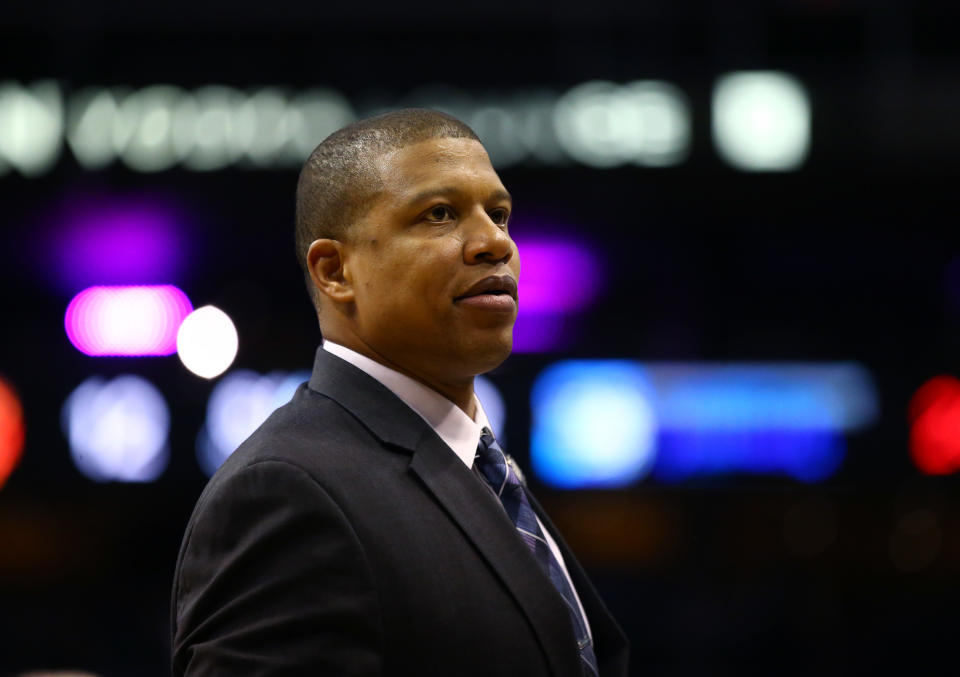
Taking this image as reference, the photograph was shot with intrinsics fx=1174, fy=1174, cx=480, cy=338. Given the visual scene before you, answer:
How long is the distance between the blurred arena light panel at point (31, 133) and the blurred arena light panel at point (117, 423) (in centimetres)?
155

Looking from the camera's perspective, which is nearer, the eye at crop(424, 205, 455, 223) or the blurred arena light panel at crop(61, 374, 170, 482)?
the eye at crop(424, 205, 455, 223)

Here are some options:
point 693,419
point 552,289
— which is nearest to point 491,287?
point 693,419

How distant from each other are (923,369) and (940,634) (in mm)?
1772

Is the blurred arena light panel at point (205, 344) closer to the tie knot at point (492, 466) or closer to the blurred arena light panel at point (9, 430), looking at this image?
the blurred arena light panel at point (9, 430)

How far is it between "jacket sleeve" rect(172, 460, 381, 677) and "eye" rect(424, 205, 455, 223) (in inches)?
19.2

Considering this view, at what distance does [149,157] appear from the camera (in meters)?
8.09

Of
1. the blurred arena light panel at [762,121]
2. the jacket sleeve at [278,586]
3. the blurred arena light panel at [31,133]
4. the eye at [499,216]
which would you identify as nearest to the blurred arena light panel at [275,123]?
the blurred arena light panel at [31,133]

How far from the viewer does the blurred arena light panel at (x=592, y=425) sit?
7590mm

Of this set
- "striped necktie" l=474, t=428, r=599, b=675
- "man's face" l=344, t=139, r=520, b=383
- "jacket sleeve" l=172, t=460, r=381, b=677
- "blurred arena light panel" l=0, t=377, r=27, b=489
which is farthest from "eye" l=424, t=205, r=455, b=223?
"blurred arena light panel" l=0, t=377, r=27, b=489

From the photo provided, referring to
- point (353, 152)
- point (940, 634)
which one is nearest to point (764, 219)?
point (940, 634)

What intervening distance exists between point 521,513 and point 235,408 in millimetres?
6045

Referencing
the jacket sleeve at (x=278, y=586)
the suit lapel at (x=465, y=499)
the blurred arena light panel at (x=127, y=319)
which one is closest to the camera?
the jacket sleeve at (x=278, y=586)

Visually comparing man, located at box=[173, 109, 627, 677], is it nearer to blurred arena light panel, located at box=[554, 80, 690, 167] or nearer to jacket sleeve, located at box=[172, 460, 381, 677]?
jacket sleeve, located at box=[172, 460, 381, 677]

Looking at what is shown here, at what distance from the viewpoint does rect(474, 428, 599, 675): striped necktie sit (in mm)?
1876
